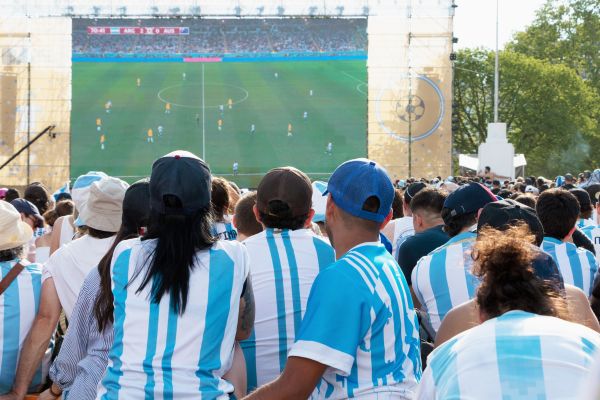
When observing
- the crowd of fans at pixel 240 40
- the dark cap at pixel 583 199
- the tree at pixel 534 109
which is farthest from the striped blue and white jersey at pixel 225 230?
the tree at pixel 534 109

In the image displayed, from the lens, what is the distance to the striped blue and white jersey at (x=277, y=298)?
3.49 m

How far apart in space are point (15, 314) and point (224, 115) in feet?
107

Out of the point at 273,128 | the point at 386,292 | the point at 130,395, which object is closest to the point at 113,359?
the point at 130,395

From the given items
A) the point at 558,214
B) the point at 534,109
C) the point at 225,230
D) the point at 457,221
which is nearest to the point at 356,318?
the point at 457,221

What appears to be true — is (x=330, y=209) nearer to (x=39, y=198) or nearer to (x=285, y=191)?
(x=285, y=191)

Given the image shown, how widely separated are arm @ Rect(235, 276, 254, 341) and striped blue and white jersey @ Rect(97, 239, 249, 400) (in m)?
0.08

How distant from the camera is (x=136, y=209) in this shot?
3.47 meters

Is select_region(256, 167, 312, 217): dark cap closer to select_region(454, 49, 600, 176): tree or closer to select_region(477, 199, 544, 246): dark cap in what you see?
select_region(477, 199, 544, 246): dark cap

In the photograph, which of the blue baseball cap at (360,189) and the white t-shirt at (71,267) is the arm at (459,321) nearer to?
the blue baseball cap at (360,189)

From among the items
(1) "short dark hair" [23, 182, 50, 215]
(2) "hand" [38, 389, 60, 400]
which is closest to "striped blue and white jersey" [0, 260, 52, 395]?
(2) "hand" [38, 389, 60, 400]

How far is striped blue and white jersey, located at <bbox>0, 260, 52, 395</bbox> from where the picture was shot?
3783 millimetres

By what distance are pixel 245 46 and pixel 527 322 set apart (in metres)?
37.6

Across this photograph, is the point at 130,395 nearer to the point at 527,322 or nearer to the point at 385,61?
the point at 527,322

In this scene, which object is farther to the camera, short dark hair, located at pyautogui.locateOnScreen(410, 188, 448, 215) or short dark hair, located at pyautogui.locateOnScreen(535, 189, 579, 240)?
short dark hair, located at pyautogui.locateOnScreen(410, 188, 448, 215)
